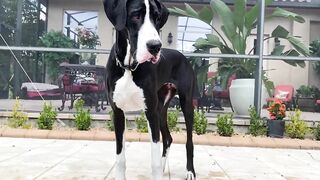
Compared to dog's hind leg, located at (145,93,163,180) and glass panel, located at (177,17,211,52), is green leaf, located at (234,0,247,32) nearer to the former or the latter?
glass panel, located at (177,17,211,52)

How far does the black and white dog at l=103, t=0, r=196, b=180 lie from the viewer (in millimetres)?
2348

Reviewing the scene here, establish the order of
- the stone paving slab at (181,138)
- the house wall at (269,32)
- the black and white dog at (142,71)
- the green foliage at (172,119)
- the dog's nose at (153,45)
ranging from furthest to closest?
the house wall at (269,32) < the green foliage at (172,119) < the stone paving slab at (181,138) < the black and white dog at (142,71) < the dog's nose at (153,45)

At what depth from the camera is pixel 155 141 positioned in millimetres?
2734

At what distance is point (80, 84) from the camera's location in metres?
6.63

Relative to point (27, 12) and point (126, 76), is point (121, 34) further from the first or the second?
point (27, 12)

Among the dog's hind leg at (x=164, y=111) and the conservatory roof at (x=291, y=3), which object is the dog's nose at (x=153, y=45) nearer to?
the dog's hind leg at (x=164, y=111)

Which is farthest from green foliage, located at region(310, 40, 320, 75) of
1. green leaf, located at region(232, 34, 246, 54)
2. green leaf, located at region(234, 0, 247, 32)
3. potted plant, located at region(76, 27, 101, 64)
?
potted plant, located at region(76, 27, 101, 64)

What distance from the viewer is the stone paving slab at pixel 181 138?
552 cm

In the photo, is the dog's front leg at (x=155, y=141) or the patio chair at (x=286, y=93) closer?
the dog's front leg at (x=155, y=141)

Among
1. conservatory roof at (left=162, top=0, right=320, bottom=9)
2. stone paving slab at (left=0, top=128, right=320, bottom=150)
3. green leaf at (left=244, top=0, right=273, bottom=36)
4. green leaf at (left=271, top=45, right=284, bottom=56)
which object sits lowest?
stone paving slab at (left=0, top=128, right=320, bottom=150)

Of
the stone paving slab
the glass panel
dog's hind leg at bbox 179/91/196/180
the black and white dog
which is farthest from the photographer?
the glass panel

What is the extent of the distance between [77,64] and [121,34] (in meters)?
4.23

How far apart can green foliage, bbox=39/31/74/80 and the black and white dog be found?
366 cm

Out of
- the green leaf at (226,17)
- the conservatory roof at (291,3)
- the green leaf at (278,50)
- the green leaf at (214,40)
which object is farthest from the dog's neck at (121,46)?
the conservatory roof at (291,3)
